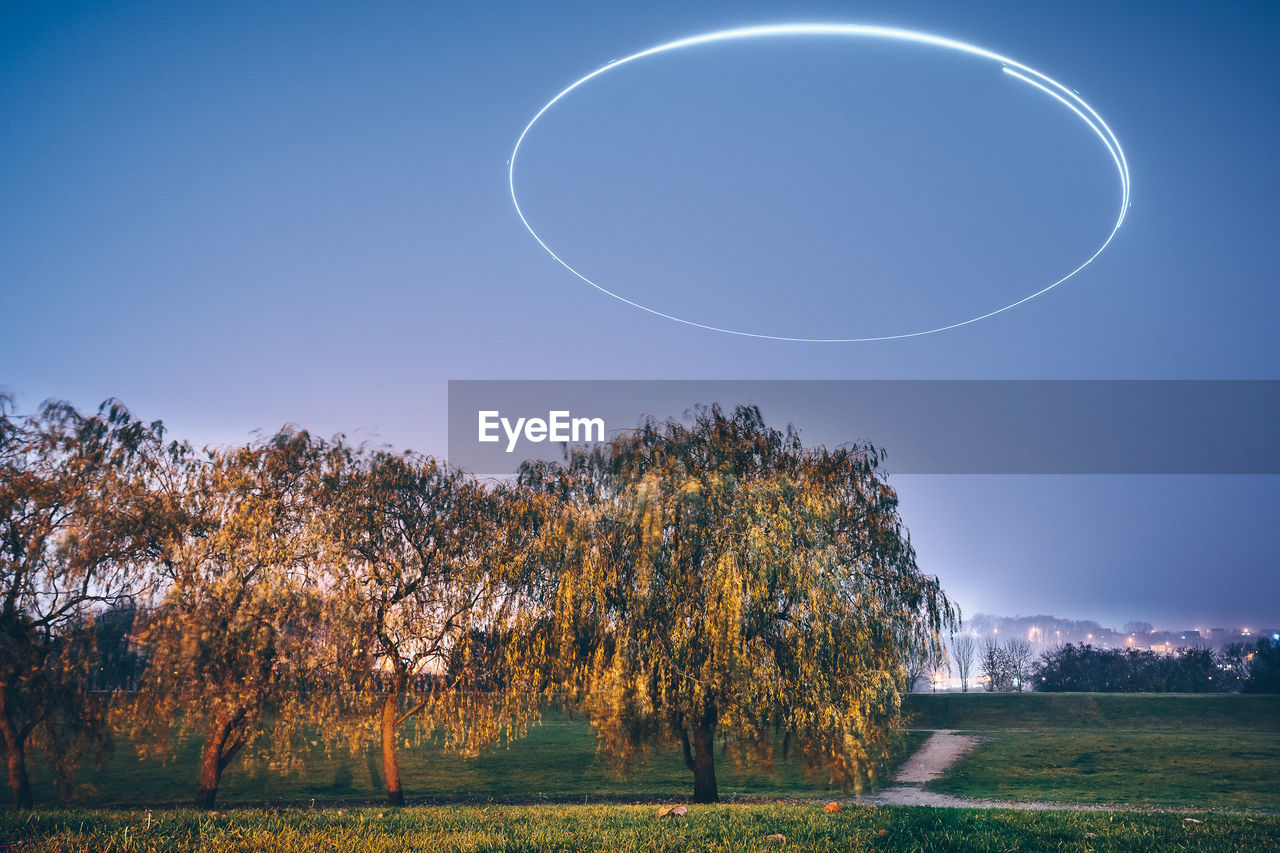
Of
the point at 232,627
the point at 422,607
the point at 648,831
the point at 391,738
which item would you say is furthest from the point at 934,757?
the point at 648,831

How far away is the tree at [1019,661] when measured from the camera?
99.1 m

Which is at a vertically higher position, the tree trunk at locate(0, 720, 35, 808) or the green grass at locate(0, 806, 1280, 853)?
the green grass at locate(0, 806, 1280, 853)

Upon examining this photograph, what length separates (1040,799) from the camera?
25.5 m

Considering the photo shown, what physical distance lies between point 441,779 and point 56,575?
1720cm

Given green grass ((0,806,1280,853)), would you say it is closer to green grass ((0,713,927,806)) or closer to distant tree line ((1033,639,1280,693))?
green grass ((0,713,927,806))

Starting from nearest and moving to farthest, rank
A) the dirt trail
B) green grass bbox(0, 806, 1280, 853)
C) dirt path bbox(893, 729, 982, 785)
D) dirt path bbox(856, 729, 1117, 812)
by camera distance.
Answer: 1. green grass bbox(0, 806, 1280, 853)
2. the dirt trail
3. dirt path bbox(856, 729, 1117, 812)
4. dirt path bbox(893, 729, 982, 785)

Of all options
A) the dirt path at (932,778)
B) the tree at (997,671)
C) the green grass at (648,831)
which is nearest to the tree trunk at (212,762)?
the green grass at (648,831)

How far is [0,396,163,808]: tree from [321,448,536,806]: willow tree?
16.2 ft

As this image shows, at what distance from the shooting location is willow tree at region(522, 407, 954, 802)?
55.5 feet

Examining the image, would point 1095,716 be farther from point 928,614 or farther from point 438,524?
point 438,524

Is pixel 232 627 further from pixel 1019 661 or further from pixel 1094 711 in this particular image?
pixel 1019 661

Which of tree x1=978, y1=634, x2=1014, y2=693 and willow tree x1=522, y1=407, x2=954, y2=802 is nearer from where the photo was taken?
willow tree x1=522, y1=407, x2=954, y2=802

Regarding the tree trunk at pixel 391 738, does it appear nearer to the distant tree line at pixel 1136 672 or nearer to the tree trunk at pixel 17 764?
the tree trunk at pixel 17 764

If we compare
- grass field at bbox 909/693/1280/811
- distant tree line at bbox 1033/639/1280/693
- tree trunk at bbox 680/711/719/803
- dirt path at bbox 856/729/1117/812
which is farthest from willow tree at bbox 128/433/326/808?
distant tree line at bbox 1033/639/1280/693
